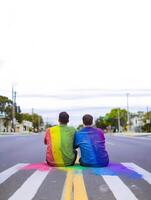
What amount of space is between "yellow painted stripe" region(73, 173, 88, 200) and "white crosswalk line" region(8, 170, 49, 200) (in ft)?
2.30

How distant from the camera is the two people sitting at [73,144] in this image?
1193 centimetres

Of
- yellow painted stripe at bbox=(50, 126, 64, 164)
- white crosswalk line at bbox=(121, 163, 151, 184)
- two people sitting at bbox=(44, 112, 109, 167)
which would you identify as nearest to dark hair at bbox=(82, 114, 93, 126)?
two people sitting at bbox=(44, 112, 109, 167)

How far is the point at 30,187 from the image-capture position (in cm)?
998

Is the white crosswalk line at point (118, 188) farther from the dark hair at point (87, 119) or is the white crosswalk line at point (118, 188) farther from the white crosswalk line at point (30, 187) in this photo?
the dark hair at point (87, 119)

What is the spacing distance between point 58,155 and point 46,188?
7.28 ft

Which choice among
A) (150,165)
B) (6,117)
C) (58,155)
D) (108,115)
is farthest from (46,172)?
(108,115)

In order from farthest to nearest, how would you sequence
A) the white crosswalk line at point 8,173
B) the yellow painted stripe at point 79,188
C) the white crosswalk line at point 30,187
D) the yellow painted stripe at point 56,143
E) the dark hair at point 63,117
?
the dark hair at point 63,117 → the yellow painted stripe at point 56,143 → the white crosswalk line at point 8,173 → the white crosswalk line at point 30,187 → the yellow painted stripe at point 79,188

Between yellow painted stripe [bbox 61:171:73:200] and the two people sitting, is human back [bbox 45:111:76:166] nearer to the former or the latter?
the two people sitting

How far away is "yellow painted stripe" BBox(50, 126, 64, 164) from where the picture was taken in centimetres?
1191

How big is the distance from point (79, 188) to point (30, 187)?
96 centimetres

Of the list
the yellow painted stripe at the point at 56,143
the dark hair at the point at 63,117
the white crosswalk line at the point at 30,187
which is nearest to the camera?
the white crosswalk line at the point at 30,187

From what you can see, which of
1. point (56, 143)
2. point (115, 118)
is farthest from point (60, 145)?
point (115, 118)

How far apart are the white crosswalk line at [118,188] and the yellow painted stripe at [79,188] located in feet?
1.68

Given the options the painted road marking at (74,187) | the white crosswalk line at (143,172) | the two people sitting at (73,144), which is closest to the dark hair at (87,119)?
the two people sitting at (73,144)
